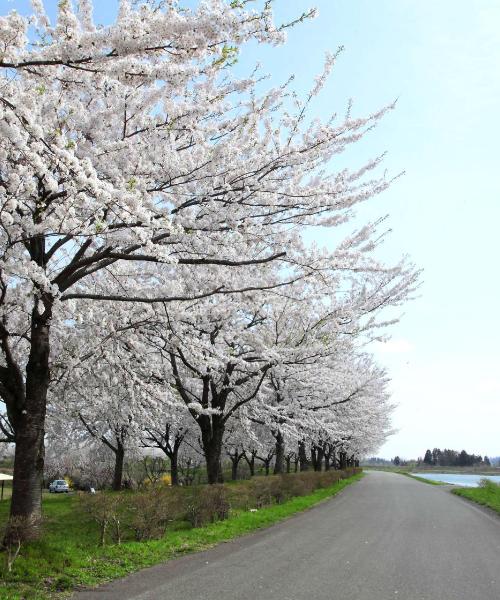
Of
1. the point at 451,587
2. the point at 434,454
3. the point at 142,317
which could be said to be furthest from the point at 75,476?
the point at 434,454

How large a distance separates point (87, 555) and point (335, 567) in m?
3.73

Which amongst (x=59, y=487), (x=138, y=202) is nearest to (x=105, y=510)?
(x=138, y=202)

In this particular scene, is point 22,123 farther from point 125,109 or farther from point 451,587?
point 451,587

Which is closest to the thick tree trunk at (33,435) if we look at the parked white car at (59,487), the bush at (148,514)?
the bush at (148,514)

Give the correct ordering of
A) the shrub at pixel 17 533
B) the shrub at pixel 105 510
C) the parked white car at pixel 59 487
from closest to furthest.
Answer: the shrub at pixel 17 533, the shrub at pixel 105 510, the parked white car at pixel 59 487

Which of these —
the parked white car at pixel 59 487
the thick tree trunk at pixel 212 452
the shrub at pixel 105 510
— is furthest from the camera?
the parked white car at pixel 59 487

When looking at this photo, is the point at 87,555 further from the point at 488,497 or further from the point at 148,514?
the point at 488,497

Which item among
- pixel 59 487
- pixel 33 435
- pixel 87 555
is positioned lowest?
pixel 59 487

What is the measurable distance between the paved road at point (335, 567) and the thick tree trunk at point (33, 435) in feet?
6.52

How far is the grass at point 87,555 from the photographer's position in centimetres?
586

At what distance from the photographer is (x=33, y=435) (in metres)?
7.54

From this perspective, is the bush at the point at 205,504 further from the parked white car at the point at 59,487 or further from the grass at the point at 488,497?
the parked white car at the point at 59,487

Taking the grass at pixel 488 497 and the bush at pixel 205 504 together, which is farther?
the grass at pixel 488 497

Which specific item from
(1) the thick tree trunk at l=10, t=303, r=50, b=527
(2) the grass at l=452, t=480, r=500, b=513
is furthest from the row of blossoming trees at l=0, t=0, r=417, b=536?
(2) the grass at l=452, t=480, r=500, b=513
